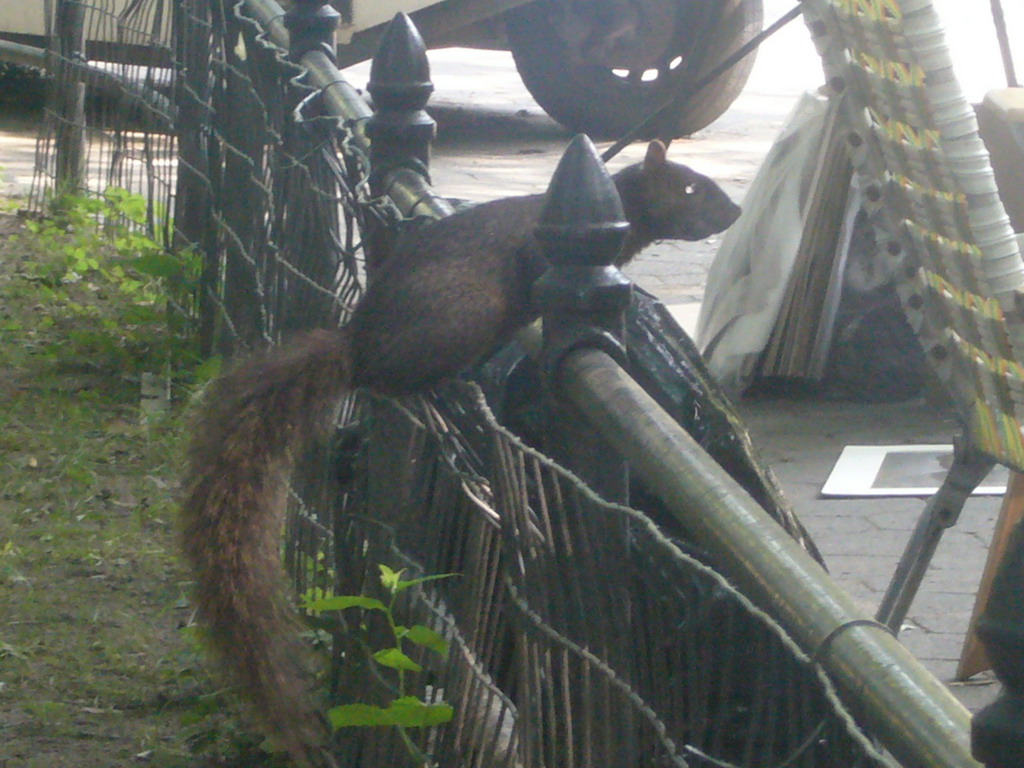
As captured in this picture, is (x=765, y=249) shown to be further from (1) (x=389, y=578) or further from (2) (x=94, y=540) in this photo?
(1) (x=389, y=578)

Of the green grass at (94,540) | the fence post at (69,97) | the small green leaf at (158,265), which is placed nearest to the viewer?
the green grass at (94,540)

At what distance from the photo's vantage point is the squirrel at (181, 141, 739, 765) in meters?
1.67

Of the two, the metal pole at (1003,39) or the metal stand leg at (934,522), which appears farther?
the metal pole at (1003,39)

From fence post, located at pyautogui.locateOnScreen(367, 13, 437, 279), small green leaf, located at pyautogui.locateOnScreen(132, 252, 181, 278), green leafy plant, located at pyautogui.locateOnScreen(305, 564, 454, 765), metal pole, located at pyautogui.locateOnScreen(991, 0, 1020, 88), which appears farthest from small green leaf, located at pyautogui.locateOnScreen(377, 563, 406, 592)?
small green leaf, located at pyautogui.locateOnScreen(132, 252, 181, 278)

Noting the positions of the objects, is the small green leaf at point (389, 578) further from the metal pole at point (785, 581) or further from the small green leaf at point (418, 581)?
the metal pole at point (785, 581)

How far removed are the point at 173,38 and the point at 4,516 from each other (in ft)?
5.46

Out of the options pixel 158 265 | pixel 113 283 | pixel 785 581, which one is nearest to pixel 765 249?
pixel 158 265

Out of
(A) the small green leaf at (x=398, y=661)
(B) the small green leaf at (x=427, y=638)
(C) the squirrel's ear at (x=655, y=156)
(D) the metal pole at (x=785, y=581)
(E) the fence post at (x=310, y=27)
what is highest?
(E) the fence post at (x=310, y=27)

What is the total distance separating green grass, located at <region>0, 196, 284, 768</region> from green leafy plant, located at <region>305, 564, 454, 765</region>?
494 mm

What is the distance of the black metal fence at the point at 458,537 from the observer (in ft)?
3.67

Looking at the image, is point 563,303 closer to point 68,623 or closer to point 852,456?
point 68,623

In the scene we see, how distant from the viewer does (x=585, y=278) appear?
1.37m

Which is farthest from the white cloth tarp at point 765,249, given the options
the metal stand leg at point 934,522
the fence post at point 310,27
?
the metal stand leg at point 934,522

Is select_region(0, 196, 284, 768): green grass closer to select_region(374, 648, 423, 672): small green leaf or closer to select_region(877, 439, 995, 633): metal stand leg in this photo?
select_region(374, 648, 423, 672): small green leaf
